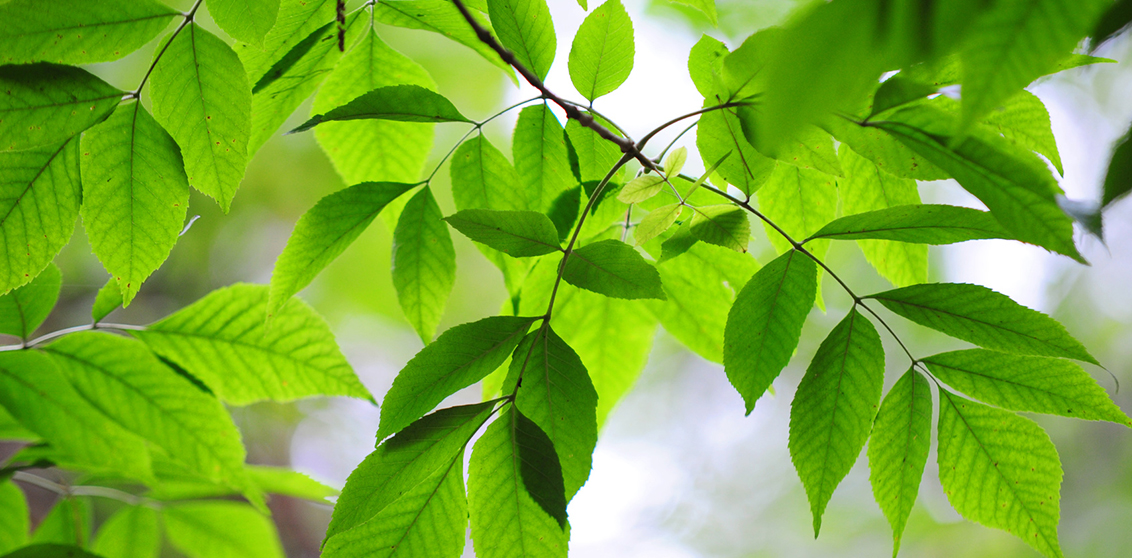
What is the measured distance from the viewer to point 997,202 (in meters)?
0.30

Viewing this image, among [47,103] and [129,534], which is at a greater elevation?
[47,103]

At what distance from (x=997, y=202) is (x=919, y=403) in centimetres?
19

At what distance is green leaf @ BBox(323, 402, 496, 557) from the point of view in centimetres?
40

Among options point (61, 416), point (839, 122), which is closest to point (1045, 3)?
point (839, 122)

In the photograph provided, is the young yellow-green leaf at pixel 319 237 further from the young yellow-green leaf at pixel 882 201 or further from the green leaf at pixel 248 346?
the young yellow-green leaf at pixel 882 201

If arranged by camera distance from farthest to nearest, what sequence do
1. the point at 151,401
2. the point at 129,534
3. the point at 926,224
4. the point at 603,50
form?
the point at 129,534 < the point at 151,401 < the point at 603,50 < the point at 926,224

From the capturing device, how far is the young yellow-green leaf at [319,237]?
0.51 m

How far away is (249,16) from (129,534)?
0.77 m

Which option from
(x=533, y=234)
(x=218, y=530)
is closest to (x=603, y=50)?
(x=533, y=234)

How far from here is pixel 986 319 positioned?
15.9 inches

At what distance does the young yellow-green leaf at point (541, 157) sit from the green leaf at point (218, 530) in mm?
650

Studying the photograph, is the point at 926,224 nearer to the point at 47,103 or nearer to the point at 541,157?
the point at 541,157

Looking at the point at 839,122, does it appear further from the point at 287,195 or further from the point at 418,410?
the point at 287,195

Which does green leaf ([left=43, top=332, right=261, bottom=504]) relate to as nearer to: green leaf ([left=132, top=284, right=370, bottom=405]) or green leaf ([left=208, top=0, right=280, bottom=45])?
green leaf ([left=132, top=284, right=370, bottom=405])
